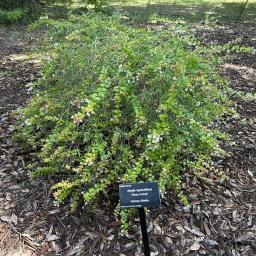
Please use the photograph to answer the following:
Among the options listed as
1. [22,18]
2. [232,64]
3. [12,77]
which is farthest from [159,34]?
[22,18]

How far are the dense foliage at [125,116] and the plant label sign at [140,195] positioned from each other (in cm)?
35

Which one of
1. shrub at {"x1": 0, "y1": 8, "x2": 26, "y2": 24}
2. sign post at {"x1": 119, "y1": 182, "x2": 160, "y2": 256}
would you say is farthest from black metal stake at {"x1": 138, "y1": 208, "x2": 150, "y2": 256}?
shrub at {"x1": 0, "y1": 8, "x2": 26, "y2": 24}

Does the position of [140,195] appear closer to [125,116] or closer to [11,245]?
[125,116]

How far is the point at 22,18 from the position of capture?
27.9ft

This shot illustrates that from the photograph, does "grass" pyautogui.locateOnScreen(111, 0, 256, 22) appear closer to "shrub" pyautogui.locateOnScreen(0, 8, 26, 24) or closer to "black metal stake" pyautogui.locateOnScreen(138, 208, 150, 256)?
"shrub" pyautogui.locateOnScreen(0, 8, 26, 24)

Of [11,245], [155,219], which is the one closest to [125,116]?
[155,219]

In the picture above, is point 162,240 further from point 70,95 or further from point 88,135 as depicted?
point 70,95

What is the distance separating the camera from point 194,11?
10.6 m

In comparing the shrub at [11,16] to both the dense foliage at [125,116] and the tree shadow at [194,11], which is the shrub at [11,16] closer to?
the tree shadow at [194,11]

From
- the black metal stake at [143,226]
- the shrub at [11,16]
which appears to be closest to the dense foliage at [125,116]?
the black metal stake at [143,226]

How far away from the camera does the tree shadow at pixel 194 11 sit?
9531 mm

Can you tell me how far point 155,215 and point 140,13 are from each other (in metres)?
7.82

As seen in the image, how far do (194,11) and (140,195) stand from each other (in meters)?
9.53

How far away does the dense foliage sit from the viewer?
2.46 m
